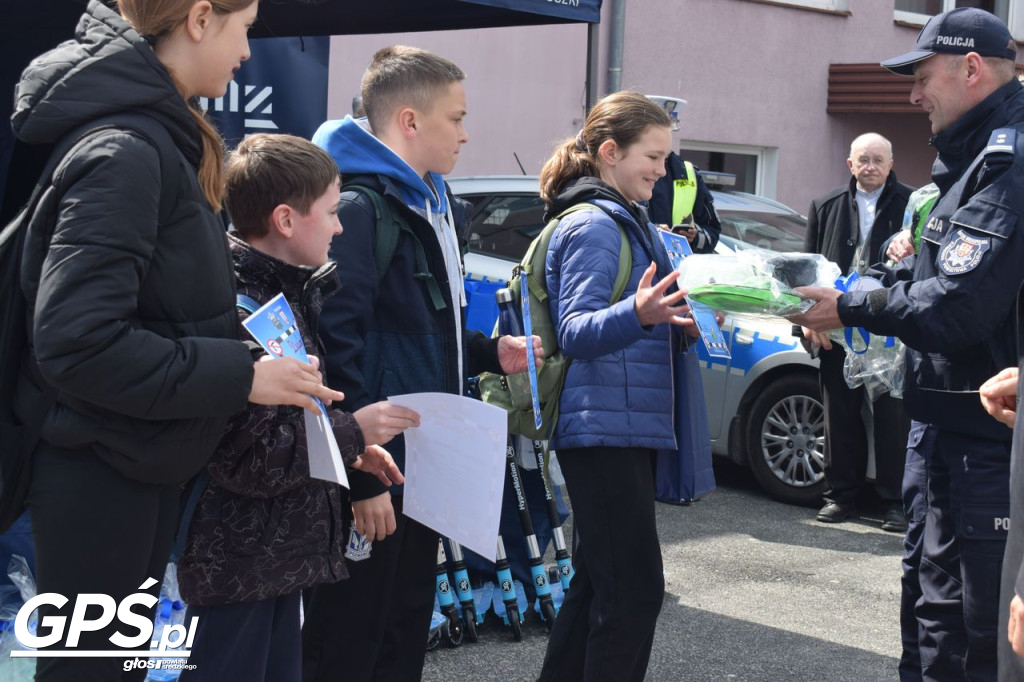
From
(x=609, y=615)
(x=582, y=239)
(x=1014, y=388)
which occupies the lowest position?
(x=609, y=615)

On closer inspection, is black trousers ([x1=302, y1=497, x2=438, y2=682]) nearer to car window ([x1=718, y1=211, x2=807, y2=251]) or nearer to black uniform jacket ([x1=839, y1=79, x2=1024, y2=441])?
black uniform jacket ([x1=839, y1=79, x2=1024, y2=441])

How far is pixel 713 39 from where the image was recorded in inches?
525

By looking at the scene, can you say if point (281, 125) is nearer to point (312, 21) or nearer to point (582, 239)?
point (312, 21)

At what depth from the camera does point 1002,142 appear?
10.8 feet

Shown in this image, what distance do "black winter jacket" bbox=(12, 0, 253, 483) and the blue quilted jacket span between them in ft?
4.31

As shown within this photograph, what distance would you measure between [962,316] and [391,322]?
1583 mm

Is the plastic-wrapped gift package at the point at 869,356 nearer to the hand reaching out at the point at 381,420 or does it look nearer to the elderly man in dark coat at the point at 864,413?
the elderly man in dark coat at the point at 864,413

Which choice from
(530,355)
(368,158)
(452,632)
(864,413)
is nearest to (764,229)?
(864,413)

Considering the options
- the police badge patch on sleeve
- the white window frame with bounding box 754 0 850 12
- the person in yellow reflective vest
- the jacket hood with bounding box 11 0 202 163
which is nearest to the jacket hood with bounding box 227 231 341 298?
the jacket hood with bounding box 11 0 202 163

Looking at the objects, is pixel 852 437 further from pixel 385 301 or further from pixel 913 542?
pixel 385 301

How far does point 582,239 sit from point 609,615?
3.57 ft

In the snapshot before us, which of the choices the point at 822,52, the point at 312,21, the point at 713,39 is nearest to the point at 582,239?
the point at 312,21

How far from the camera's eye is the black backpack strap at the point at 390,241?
305 centimetres

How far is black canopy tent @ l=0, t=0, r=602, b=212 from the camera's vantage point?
16.6ft
